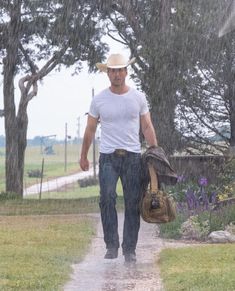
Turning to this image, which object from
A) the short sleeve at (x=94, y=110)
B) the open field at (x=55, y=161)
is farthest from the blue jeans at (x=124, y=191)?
the open field at (x=55, y=161)

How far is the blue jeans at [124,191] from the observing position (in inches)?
262

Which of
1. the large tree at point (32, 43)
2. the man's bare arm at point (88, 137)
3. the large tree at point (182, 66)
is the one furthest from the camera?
the large tree at point (32, 43)

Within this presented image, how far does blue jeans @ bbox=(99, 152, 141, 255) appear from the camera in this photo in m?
6.66

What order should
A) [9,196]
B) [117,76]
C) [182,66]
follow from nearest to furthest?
1. [117,76]
2. [182,66]
3. [9,196]

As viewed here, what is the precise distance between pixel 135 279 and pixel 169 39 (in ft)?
36.9

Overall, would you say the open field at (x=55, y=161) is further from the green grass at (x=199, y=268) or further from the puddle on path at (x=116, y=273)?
the green grass at (x=199, y=268)

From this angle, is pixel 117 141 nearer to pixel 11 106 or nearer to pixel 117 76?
pixel 117 76

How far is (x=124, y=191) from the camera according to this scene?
6758 millimetres

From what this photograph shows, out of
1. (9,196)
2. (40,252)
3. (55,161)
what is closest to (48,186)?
(9,196)

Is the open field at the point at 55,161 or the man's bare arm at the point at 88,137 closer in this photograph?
the man's bare arm at the point at 88,137

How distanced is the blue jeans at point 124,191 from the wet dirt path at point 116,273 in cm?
22

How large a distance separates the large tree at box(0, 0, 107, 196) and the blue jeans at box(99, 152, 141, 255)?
13.7 meters

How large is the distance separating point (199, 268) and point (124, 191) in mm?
978

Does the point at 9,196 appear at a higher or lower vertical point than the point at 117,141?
lower
